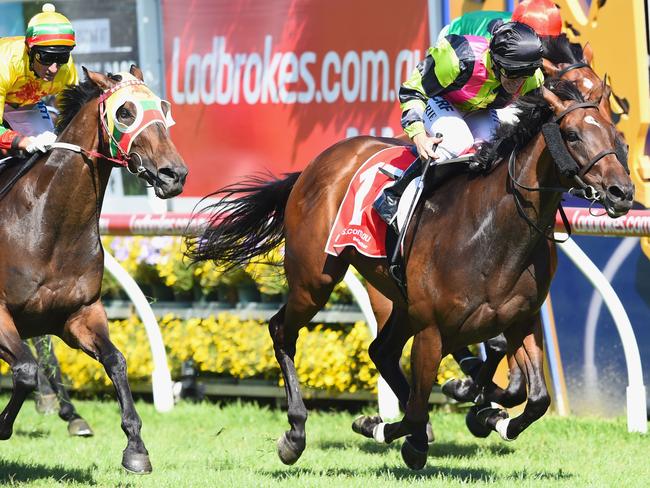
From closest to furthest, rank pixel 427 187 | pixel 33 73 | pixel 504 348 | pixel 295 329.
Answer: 1. pixel 427 187
2. pixel 33 73
3. pixel 504 348
4. pixel 295 329

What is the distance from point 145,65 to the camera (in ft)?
31.6

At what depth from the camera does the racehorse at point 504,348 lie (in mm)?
5223

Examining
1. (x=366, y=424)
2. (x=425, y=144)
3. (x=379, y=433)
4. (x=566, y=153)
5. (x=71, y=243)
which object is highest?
(x=566, y=153)

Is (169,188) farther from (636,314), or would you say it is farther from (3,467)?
(636,314)

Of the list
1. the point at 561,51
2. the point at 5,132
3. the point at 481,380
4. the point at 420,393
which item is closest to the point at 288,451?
the point at 420,393

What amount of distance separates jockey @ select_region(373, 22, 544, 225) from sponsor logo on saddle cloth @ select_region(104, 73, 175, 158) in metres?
1.06

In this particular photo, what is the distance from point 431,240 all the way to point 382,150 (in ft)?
2.91

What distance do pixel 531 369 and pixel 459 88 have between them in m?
1.27

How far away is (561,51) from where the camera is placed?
18.2 feet

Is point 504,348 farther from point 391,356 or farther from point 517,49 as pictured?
point 517,49

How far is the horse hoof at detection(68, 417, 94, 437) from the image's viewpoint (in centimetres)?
753

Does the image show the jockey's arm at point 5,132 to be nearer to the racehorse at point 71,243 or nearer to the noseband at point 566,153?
the racehorse at point 71,243

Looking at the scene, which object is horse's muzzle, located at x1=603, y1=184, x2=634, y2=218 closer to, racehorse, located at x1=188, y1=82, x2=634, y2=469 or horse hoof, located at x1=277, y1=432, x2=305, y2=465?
racehorse, located at x1=188, y1=82, x2=634, y2=469

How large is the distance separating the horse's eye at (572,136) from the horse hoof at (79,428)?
369cm
